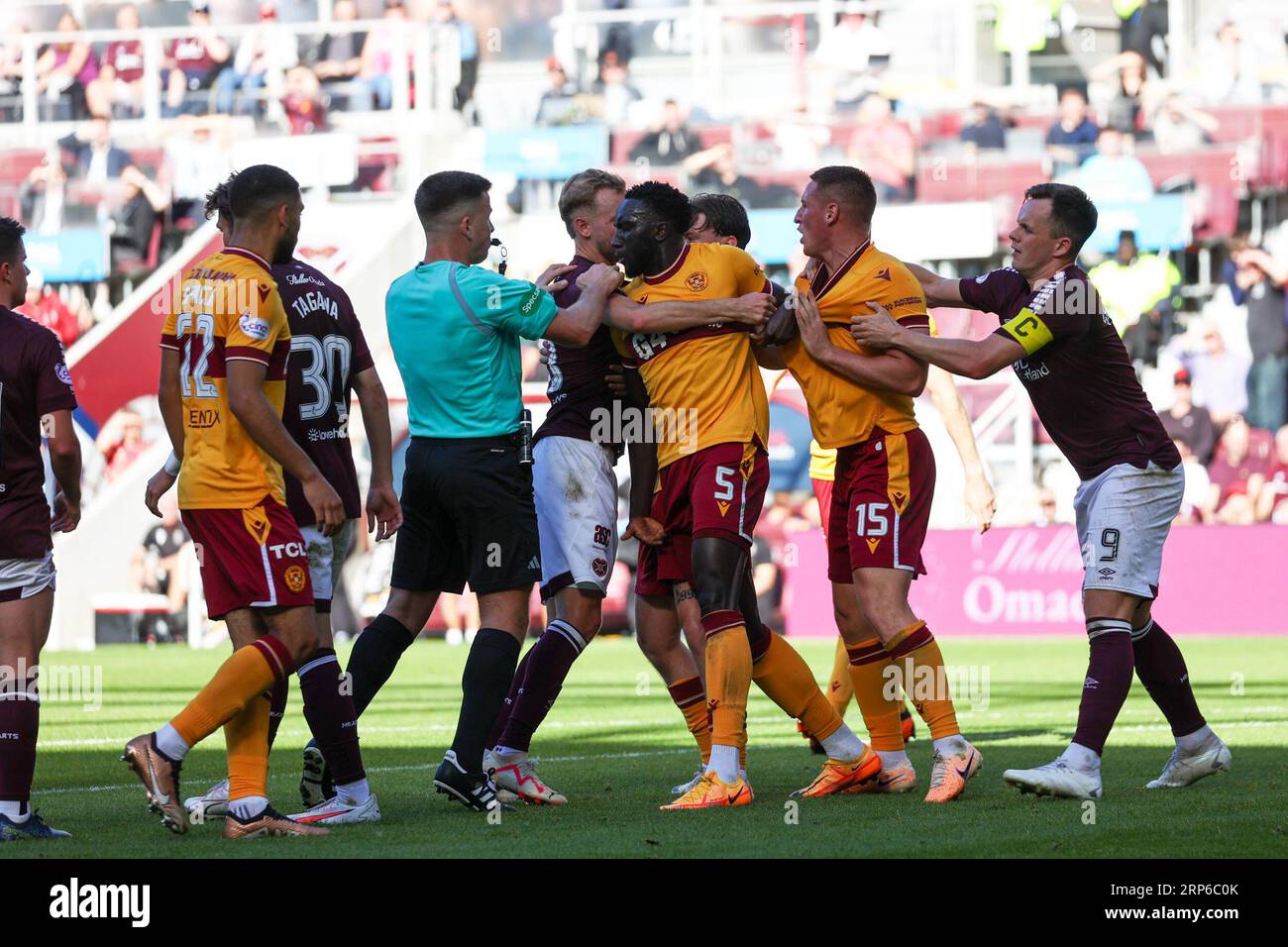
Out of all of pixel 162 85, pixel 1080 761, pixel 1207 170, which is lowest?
pixel 1080 761

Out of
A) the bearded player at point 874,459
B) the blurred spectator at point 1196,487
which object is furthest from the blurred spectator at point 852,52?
Answer: the bearded player at point 874,459

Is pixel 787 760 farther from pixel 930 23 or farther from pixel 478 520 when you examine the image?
pixel 930 23

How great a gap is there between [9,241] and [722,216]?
3118 mm

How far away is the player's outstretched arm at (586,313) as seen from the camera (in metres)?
7.07

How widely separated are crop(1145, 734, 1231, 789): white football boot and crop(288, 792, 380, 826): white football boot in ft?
10.3

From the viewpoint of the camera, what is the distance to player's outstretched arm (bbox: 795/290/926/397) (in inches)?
287

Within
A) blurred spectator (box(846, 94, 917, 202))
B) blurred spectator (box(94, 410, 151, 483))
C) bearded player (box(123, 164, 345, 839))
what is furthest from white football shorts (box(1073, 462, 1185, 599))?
blurred spectator (box(94, 410, 151, 483))

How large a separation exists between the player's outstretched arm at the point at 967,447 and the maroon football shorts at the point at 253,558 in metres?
3.62

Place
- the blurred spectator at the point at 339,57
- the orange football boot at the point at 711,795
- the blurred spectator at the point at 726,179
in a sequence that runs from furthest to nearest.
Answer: the blurred spectator at the point at 339,57 → the blurred spectator at the point at 726,179 → the orange football boot at the point at 711,795

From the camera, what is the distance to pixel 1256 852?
565 cm

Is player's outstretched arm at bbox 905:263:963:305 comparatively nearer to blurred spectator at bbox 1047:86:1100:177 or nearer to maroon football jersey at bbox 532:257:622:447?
maroon football jersey at bbox 532:257:622:447

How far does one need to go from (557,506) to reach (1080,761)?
2.37 metres

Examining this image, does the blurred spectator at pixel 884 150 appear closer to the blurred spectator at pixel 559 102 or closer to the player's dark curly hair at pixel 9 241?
the blurred spectator at pixel 559 102
